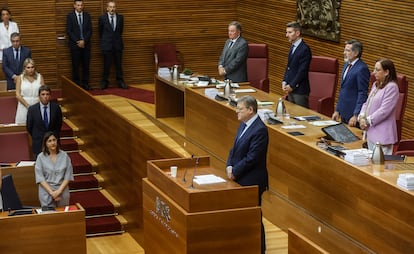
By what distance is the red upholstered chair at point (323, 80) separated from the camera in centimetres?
974

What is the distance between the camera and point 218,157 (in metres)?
9.27

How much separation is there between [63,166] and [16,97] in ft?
7.07

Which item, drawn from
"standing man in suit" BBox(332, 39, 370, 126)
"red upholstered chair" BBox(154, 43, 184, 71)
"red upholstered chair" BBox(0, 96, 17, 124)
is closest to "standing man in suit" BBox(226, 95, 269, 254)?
"standing man in suit" BBox(332, 39, 370, 126)

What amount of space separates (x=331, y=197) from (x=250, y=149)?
0.85 m

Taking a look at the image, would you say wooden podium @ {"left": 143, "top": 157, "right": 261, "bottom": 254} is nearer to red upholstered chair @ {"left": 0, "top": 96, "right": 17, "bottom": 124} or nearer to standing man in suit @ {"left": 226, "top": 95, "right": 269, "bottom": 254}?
standing man in suit @ {"left": 226, "top": 95, "right": 269, "bottom": 254}

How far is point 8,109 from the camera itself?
10688 mm

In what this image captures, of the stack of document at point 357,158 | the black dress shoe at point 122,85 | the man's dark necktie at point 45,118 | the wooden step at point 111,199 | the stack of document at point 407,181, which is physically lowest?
the wooden step at point 111,199

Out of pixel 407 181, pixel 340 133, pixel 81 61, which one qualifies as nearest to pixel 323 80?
pixel 340 133

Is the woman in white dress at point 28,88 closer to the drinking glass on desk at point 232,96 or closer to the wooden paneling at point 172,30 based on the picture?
the drinking glass on desk at point 232,96

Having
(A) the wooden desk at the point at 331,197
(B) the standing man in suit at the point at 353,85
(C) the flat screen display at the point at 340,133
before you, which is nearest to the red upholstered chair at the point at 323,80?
(A) the wooden desk at the point at 331,197

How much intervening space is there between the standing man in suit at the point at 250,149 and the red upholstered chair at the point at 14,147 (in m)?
3.85

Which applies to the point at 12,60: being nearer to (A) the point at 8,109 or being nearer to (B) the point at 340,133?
(A) the point at 8,109

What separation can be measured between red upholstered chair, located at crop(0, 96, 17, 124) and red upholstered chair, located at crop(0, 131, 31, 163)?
37.4 inches

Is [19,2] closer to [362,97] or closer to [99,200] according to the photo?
[99,200]
